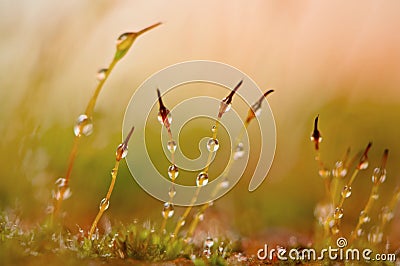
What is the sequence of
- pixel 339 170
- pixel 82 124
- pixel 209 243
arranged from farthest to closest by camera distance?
1. pixel 339 170
2. pixel 209 243
3. pixel 82 124

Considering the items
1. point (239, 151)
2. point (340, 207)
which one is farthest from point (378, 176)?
point (239, 151)

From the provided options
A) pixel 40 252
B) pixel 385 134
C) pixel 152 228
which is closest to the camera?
pixel 40 252

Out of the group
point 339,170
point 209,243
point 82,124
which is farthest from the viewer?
point 339,170

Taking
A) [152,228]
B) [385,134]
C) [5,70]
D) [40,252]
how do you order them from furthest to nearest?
[385,134], [5,70], [152,228], [40,252]

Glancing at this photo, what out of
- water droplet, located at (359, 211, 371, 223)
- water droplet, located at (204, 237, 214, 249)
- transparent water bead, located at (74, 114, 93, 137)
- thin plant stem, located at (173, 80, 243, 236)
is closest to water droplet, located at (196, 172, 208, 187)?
thin plant stem, located at (173, 80, 243, 236)

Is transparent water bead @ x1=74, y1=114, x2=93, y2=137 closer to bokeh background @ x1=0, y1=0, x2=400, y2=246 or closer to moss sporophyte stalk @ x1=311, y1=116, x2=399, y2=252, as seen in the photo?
bokeh background @ x1=0, y1=0, x2=400, y2=246

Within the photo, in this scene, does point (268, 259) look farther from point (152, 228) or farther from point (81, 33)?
point (81, 33)

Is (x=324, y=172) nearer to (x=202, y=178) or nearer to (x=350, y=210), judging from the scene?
(x=350, y=210)

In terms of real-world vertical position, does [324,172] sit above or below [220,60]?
below

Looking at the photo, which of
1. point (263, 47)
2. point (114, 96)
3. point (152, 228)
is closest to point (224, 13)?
point (263, 47)
